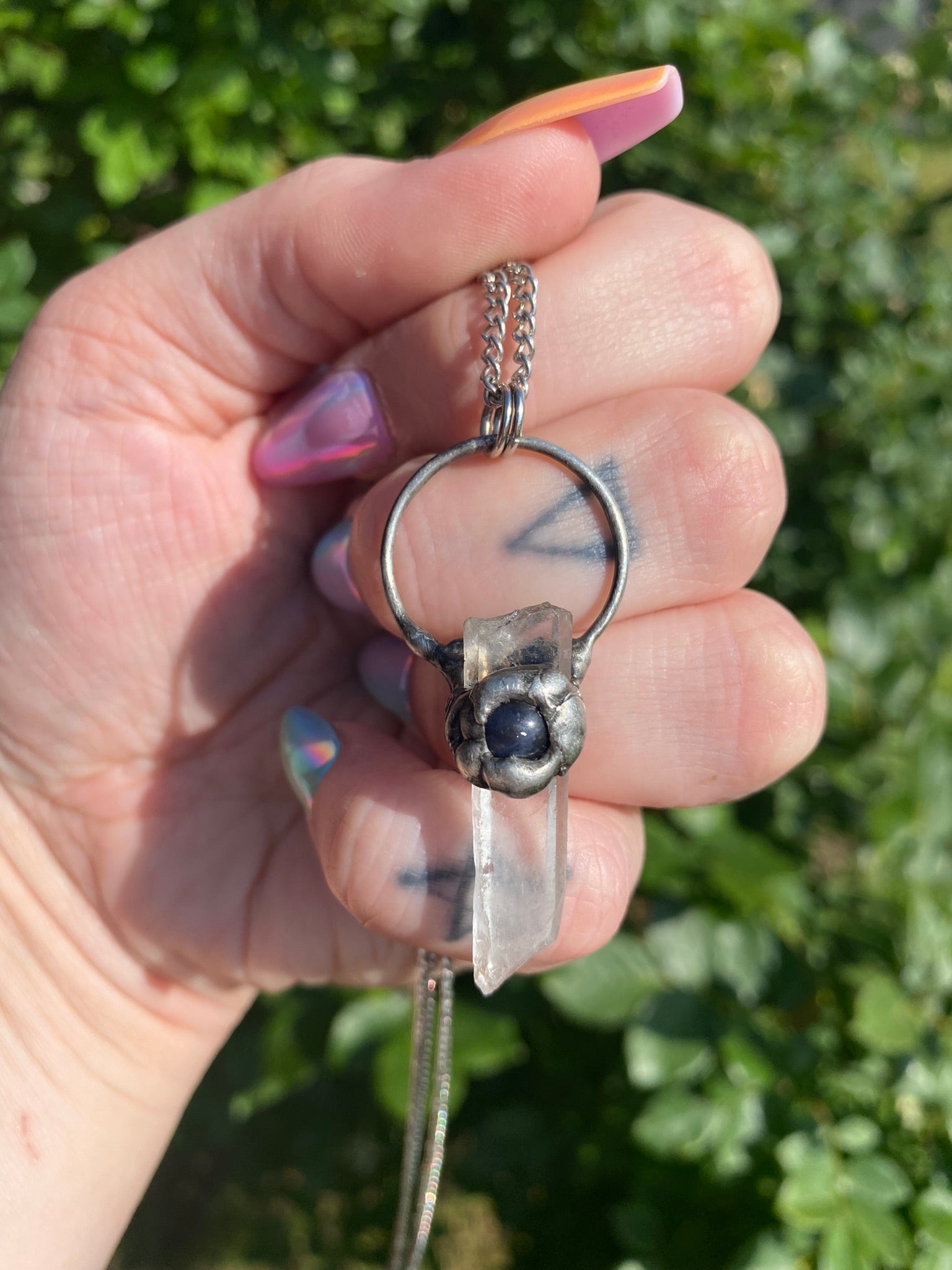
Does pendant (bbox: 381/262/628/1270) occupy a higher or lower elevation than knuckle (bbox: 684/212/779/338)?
lower

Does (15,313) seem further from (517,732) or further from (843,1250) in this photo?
(843,1250)

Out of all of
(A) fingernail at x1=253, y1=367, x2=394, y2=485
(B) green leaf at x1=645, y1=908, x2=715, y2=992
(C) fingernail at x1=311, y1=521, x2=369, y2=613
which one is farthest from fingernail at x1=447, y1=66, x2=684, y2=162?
(B) green leaf at x1=645, y1=908, x2=715, y2=992

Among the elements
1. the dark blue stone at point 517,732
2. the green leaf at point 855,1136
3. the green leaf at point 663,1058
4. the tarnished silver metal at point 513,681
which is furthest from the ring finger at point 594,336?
the green leaf at point 855,1136

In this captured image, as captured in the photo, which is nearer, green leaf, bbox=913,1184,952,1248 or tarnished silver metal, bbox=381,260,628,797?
tarnished silver metal, bbox=381,260,628,797

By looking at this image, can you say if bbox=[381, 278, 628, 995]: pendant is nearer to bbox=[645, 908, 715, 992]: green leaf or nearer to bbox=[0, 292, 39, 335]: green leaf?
bbox=[645, 908, 715, 992]: green leaf

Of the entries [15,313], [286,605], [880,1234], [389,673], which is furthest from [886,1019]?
[15,313]

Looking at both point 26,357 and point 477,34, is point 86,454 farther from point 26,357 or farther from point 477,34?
point 477,34

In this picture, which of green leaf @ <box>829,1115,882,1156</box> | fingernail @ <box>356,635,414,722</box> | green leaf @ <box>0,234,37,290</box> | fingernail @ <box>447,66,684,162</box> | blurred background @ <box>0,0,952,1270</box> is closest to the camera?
fingernail @ <box>447,66,684,162</box>
